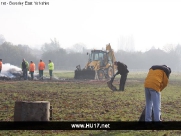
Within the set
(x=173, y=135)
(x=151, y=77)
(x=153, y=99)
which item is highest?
(x=151, y=77)

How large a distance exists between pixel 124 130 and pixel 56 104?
531cm

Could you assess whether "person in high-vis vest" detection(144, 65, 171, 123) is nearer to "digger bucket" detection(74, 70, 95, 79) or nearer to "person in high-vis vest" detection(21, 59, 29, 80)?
"person in high-vis vest" detection(21, 59, 29, 80)

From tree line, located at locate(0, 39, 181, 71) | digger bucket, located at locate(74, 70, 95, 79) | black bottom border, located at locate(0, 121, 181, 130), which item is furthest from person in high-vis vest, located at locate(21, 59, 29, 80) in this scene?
tree line, located at locate(0, 39, 181, 71)

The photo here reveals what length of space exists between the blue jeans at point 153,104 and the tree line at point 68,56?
45613mm

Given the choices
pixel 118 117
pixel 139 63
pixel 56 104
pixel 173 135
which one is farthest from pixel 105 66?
pixel 139 63

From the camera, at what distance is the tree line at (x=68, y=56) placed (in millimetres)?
54656

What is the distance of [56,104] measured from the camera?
43.2 feet

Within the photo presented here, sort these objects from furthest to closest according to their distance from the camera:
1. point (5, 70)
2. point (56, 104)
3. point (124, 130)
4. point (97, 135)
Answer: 1. point (5, 70)
2. point (56, 104)
3. point (124, 130)
4. point (97, 135)

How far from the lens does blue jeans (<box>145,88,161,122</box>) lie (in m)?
8.35

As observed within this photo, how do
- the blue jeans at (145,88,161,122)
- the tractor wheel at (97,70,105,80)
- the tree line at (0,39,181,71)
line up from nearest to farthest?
the blue jeans at (145,88,161,122) < the tractor wheel at (97,70,105,80) < the tree line at (0,39,181,71)

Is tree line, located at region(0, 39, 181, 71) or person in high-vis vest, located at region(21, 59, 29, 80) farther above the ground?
tree line, located at region(0, 39, 181, 71)

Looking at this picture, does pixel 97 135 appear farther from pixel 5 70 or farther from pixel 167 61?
pixel 167 61

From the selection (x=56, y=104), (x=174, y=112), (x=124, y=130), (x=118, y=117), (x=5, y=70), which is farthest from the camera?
(x=5, y=70)

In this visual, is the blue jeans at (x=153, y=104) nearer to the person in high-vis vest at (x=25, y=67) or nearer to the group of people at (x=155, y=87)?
the group of people at (x=155, y=87)
